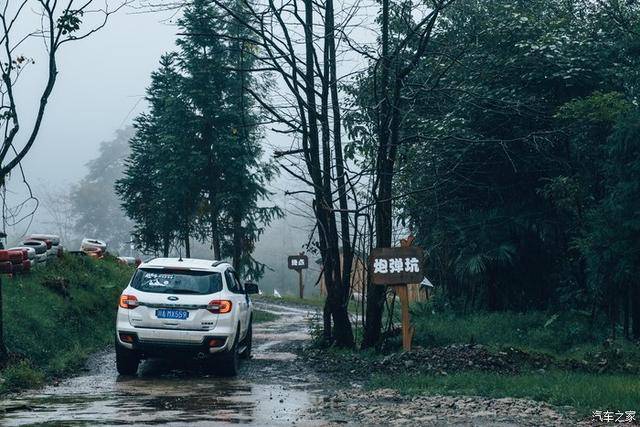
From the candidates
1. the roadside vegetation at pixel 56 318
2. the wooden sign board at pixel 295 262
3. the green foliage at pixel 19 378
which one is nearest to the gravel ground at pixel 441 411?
the green foliage at pixel 19 378

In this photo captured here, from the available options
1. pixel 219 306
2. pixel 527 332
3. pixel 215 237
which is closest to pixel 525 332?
pixel 527 332

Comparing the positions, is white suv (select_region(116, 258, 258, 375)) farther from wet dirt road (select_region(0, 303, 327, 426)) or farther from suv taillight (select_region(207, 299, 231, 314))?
wet dirt road (select_region(0, 303, 327, 426))

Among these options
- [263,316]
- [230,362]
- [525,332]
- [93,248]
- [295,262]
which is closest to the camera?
[230,362]

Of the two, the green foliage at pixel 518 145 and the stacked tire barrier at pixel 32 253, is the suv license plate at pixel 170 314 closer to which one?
the stacked tire barrier at pixel 32 253

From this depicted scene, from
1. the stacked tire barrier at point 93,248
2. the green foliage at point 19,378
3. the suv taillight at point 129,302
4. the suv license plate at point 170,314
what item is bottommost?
the green foliage at point 19,378

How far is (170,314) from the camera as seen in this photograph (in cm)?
1486

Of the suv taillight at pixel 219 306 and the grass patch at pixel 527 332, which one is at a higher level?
the suv taillight at pixel 219 306

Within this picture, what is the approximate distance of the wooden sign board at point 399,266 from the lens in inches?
679

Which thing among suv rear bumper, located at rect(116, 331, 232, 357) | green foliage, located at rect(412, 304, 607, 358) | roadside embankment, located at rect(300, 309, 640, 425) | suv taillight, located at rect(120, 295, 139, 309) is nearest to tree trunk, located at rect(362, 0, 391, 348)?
roadside embankment, located at rect(300, 309, 640, 425)

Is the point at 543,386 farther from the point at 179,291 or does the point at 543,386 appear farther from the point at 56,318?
the point at 56,318

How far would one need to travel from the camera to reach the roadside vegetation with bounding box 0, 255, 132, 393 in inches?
631

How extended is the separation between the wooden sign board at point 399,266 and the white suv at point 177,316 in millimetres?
3094

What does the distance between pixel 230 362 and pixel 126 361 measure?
5.65 ft

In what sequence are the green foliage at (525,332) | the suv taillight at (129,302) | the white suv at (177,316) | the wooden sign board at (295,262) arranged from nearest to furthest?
the white suv at (177,316)
the suv taillight at (129,302)
the green foliage at (525,332)
the wooden sign board at (295,262)
